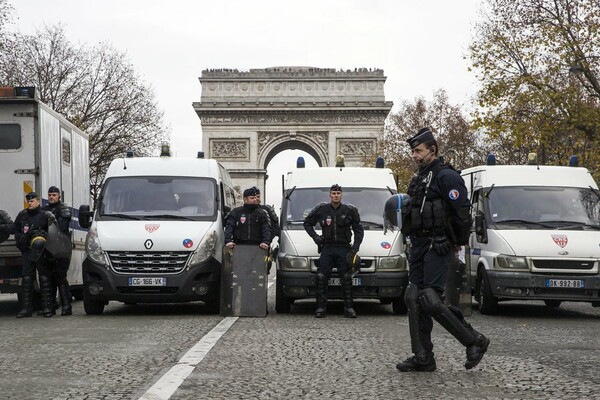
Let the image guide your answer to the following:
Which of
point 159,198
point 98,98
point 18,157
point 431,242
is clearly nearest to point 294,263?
point 159,198

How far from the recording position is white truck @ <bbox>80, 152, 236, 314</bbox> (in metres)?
13.8

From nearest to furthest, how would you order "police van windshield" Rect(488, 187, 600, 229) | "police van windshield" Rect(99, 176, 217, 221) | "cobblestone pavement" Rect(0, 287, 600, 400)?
"cobblestone pavement" Rect(0, 287, 600, 400), "police van windshield" Rect(99, 176, 217, 221), "police van windshield" Rect(488, 187, 600, 229)

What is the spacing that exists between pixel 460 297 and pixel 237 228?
311 centimetres

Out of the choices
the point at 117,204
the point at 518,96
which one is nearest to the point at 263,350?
the point at 117,204

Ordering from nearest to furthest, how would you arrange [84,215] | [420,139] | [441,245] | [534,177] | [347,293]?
[441,245] < [420,139] < [347,293] < [84,215] < [534,177]

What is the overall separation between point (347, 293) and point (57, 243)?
12.9ft

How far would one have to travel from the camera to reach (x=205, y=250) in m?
14.0

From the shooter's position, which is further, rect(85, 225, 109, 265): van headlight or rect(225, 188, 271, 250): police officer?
rect(225, 188, 271, 250): police officer

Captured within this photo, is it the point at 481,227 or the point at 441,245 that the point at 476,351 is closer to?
the point at 441,245

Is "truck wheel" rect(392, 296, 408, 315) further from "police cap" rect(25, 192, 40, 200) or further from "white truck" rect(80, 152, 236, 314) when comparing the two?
"police cap" rect(25, 192, 40, 200)

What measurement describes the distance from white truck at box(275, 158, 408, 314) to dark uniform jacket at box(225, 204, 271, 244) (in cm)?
45

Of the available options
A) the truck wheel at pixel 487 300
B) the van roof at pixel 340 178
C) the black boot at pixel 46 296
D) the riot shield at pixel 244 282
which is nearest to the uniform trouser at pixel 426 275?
the riot shield at pixel 244 282

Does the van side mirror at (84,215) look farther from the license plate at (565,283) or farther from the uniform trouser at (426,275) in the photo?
the uniform trouser at (426,275)

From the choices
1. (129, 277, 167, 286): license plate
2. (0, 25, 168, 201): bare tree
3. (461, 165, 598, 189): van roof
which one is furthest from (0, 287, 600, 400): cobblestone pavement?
(0, 25, 168, 201): bare tree
